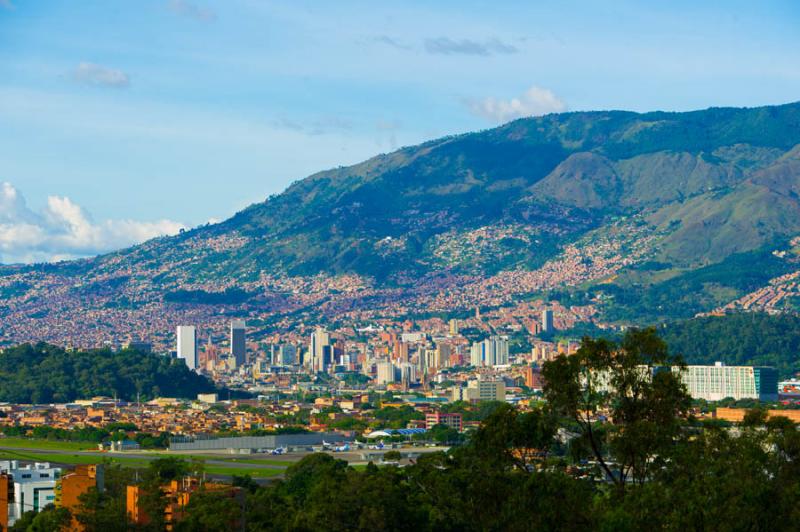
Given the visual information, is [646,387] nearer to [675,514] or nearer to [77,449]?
[675,514]

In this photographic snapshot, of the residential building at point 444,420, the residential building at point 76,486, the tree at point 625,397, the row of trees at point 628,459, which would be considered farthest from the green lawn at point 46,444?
the tree at point 625,397

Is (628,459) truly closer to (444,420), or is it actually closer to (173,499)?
(173,499)

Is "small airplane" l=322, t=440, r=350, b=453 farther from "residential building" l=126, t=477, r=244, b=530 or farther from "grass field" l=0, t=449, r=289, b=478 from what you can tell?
"residential building" l=126, t=477, r=244, b=530

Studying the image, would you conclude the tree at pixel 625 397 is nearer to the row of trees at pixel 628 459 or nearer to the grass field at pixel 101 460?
the row of trees at pixel 628 459

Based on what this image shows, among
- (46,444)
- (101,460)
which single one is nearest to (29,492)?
(101,460)

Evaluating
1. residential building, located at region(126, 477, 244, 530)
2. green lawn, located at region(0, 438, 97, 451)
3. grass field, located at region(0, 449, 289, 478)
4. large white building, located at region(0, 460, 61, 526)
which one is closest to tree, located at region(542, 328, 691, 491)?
residential building, located at region(126, 477, 244, 530)
